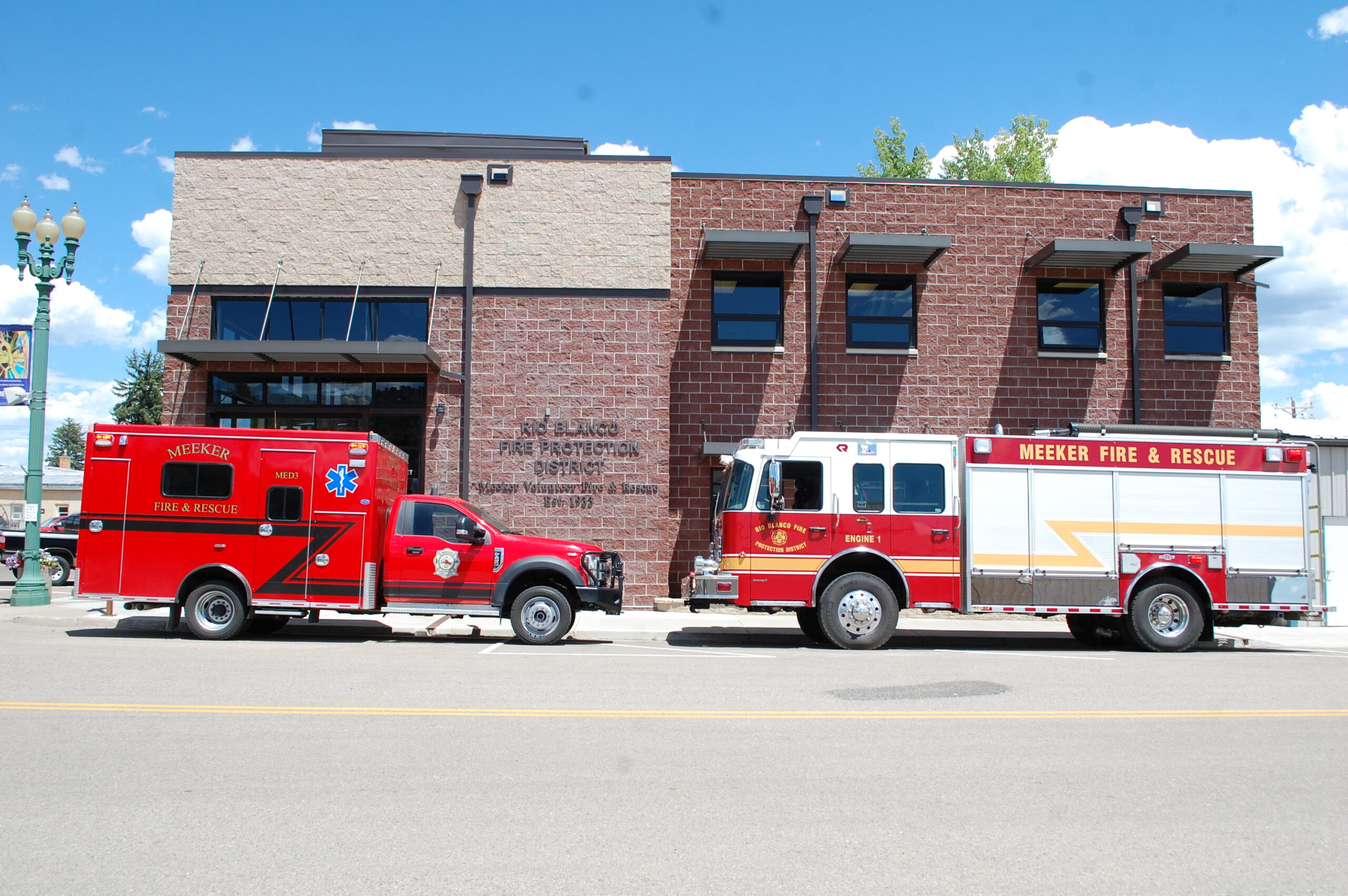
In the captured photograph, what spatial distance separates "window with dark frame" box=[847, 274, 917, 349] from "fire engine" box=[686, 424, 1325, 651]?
6.36m

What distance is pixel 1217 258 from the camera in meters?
18.8

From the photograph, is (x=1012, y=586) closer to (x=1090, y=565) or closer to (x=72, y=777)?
(x=1090, y=565)

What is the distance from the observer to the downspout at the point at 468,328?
695 inches

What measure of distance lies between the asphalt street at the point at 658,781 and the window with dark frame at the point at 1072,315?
1039cm

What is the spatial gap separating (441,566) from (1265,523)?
11.1m

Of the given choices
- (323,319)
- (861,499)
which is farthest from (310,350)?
(861,499)

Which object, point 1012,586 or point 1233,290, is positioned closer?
point 1012,586

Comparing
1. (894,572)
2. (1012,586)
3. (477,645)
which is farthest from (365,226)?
(1012,586)

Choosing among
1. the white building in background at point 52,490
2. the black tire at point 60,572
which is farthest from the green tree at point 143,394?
the black tire at point 60,572

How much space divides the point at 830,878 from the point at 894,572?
8.87 m

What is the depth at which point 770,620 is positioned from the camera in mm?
16562

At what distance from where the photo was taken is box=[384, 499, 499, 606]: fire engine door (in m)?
12.9

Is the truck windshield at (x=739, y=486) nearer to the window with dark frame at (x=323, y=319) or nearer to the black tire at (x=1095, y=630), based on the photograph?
the black tire at (x=1095, y=630)

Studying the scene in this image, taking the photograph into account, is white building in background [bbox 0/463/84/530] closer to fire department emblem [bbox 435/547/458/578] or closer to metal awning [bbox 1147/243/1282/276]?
fire department emblem [bbox 435/547/458/578]
